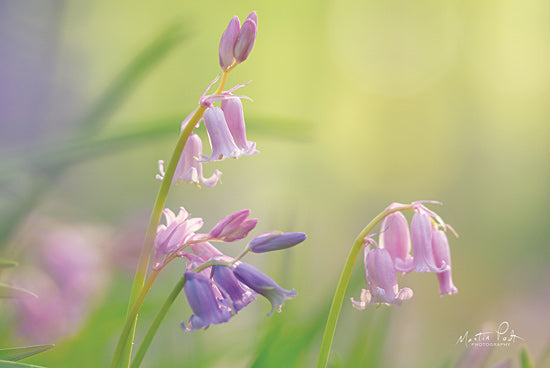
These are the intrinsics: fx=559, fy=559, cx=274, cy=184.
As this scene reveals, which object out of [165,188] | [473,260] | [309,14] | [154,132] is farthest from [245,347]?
[309,14]

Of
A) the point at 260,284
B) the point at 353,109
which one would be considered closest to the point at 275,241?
the point at 260,284

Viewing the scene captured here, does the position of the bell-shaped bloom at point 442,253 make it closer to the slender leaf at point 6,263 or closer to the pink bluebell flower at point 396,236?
the pink bluebell flower at point 396,236

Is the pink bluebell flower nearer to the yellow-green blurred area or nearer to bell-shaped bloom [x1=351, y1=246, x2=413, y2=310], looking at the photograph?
bell-shaped bloom [x1=351, y1=246, x2=413, y2=310]

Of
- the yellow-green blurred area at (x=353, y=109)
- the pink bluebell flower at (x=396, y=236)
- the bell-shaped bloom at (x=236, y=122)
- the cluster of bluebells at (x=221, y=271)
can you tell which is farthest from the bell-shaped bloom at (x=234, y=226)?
the yellow-green blurred area at (x=353, y=109)

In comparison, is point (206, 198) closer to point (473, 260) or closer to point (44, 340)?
point (473, 260)

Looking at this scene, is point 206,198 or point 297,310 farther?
point 206,198

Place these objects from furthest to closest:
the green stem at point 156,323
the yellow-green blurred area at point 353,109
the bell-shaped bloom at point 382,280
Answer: the yellow-green blurred area at point 353,109
the bell-shaped bloom at point 382,280
the green stem at point 156,323

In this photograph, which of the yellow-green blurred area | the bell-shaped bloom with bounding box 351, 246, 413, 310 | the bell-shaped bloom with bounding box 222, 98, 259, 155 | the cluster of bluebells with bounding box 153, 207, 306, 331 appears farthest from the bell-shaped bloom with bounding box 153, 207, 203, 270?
the yellow-green blurred area
